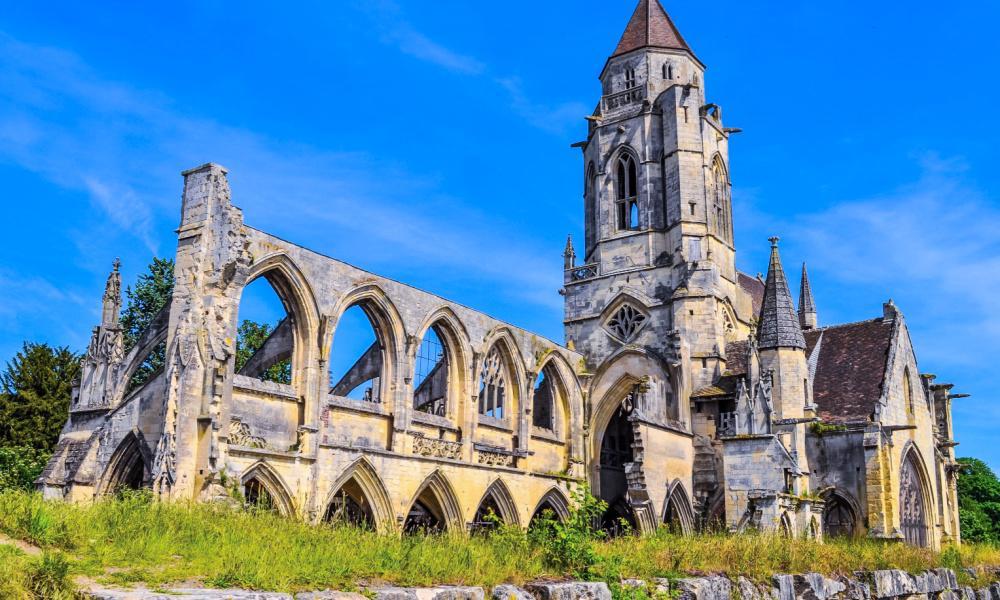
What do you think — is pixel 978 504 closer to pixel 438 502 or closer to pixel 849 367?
pixel 849 367

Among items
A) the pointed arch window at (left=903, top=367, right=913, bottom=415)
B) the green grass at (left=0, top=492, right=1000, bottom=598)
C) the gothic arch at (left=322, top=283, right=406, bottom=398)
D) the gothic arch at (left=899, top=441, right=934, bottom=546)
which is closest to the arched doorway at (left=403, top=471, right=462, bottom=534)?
the gothic arch at (left=322, top=283, right=406, bottom=398)

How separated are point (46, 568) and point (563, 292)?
23.4 metres

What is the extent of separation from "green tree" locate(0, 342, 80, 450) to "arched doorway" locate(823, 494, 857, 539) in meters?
19.7

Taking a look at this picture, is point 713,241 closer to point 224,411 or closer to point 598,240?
point 598,240

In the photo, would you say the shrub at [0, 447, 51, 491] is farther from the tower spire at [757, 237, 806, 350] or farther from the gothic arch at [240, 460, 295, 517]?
the tower spire at [757, 237, 806, 350]

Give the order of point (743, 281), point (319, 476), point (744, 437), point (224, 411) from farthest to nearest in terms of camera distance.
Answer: point (743, 281) < point (744, 437) < point (319, 476) < point (224, 411)

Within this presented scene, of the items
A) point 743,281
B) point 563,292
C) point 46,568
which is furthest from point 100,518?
point 743,281

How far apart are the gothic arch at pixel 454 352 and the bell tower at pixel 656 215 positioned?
625 cm

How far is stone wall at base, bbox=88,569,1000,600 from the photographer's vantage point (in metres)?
5.34

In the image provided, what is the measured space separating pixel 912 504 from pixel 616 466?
7.92 meters

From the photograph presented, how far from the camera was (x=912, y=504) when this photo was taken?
2509 cm

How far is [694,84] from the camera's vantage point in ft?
90.8

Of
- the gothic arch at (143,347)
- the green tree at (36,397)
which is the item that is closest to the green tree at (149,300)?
the green tree at (36,397)

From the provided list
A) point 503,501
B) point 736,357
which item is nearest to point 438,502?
point 503,501
